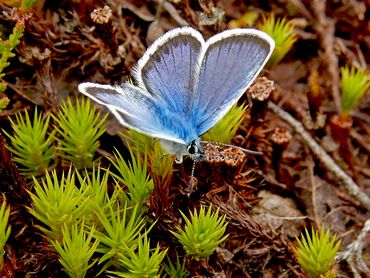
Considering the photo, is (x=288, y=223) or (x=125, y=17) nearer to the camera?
(x=288, y=223)

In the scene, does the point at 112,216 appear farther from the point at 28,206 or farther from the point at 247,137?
the point at 247,137

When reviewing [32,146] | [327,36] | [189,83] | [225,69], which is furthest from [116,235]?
[327,36]

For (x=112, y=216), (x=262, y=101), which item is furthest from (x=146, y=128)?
(x=262, y=101)

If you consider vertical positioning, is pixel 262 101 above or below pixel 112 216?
above

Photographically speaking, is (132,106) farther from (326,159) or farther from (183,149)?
(326,159)

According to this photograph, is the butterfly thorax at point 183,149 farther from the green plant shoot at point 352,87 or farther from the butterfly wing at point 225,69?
the green plant shoot at point 352,87

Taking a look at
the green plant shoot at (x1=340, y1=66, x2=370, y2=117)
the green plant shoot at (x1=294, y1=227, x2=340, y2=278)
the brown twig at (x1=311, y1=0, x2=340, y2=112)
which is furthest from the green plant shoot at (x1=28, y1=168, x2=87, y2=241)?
the brown twig at (x1=311, y1=0, x2=340, y2=112)

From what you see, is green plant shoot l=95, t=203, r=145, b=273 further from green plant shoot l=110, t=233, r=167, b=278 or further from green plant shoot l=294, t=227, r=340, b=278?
green plant shoot l=294, t=227, r=340, b=278
